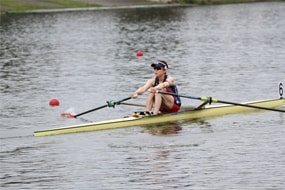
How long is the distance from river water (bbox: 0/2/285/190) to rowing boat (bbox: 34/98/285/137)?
206 mm

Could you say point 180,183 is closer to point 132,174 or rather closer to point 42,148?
point 132,174

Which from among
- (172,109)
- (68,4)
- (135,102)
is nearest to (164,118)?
(172,109)

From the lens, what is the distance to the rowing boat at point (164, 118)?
21266 mm

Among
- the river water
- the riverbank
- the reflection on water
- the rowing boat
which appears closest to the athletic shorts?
the rowing boat

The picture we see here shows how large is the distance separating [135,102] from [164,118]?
488 cm

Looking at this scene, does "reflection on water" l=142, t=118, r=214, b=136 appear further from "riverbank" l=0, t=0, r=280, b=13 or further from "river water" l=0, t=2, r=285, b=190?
"riverbank" l=0, t=0, r=280, b=13

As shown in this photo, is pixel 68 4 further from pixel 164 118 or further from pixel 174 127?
pixel 174 127

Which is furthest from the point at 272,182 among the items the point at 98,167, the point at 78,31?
the point at 78,31

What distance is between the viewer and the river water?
56.1 feet

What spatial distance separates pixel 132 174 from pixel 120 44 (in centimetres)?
3284

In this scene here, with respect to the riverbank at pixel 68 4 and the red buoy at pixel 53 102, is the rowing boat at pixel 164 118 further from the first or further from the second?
the riverbank at pixel 68 4

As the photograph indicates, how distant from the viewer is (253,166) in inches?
687

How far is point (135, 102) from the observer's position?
27.2 meters

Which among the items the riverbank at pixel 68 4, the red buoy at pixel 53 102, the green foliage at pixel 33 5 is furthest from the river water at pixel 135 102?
the riverbank at pixel 68 4
